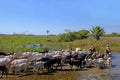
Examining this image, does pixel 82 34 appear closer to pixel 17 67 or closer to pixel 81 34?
pixel 81 34

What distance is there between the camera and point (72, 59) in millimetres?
26750

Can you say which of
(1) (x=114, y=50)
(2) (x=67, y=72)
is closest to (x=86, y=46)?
(1) (x=114, y=50)

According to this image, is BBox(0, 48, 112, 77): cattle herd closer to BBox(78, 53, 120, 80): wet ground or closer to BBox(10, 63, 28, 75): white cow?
BBox(10, 63, 28, 75): white cow

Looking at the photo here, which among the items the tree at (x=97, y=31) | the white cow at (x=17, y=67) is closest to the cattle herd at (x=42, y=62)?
the white cow at (x=17, y=67)

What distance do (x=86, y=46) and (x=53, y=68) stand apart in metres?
30.8

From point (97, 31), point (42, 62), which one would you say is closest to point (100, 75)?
point (42, 62)

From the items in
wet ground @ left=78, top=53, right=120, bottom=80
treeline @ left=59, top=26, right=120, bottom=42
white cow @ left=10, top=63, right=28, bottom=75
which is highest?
treeline @ left=59, top=26, right=120, bottom=42

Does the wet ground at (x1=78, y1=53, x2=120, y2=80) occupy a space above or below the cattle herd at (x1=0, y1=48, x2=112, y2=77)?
below

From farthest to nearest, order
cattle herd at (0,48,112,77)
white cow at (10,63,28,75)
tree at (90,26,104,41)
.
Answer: tree at (90,26,104,41) → cattle herd at (0,48,112,77) → white cow at (10,63,28,75)

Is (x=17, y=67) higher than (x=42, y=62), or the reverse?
(x=42, y=62)

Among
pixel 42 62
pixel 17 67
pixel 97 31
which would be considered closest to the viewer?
pixel 17 67

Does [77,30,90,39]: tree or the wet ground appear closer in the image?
the wet ground

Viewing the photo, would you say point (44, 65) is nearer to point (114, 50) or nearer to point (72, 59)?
point (72, 59)

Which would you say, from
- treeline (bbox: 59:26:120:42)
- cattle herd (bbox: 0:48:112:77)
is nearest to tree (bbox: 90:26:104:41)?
treeline (bbox: 59:26:120:42)
